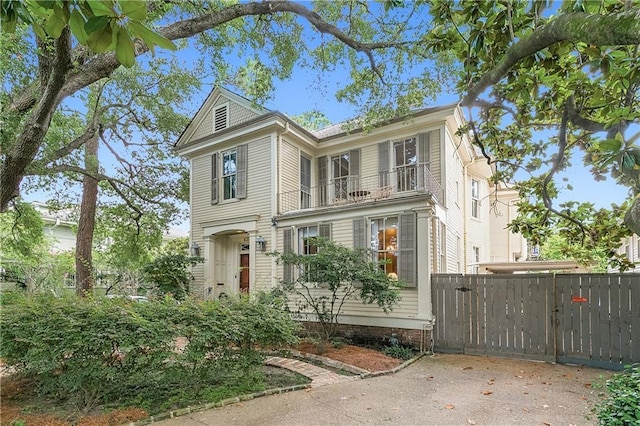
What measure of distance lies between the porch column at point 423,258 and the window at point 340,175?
379 centimetres

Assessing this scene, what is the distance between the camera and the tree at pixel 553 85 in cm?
234

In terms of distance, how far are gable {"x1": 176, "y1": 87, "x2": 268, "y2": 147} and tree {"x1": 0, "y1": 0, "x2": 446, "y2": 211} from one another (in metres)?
1.05

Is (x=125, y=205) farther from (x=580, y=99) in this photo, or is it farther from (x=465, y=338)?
(x=580, y=99)

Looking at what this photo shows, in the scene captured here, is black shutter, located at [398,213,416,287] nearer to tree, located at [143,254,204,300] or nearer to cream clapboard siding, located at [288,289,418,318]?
cream clapboard siding, located at [288,289,418,318]

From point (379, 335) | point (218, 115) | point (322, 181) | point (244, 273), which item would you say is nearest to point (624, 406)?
point (379, 335)

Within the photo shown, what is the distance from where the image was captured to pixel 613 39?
204cm

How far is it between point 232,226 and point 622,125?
10740mm

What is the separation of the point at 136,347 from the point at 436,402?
154 inches

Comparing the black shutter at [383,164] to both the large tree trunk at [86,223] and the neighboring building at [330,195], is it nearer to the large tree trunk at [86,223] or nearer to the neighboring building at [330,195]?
the neighboring building at [330,195]

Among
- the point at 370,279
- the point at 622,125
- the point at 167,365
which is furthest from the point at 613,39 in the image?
the point at 370,279

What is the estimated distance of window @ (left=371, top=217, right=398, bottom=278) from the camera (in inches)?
363

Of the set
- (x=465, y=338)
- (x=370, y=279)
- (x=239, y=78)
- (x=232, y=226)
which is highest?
(x=239, y=78)

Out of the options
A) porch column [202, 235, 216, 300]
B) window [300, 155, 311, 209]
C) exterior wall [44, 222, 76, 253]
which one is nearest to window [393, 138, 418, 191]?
window [300, 155, 311, 209]

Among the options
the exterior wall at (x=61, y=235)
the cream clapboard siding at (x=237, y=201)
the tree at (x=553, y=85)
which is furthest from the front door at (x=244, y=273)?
the exterior wall at (x=61, y=235)
